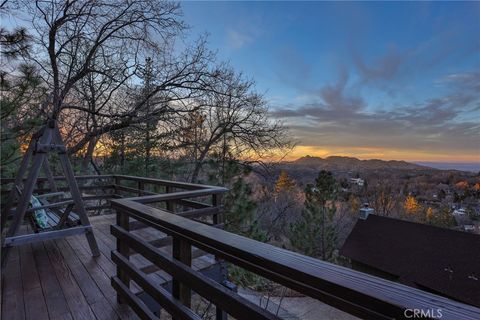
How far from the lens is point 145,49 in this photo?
675 centimetres

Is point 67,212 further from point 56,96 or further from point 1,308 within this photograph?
point 56,96

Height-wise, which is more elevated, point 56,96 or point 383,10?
point 383,10

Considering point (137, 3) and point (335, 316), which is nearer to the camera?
point (137, 3)

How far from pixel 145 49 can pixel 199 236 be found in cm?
652

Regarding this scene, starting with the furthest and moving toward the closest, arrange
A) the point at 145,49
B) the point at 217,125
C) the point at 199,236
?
the point at 217,125, the point at 145,49, the point at 199,236

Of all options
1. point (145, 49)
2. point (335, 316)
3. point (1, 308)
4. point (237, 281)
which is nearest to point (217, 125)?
point (145, 49)

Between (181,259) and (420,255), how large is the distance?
13.0 m

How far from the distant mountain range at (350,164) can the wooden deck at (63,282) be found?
10.5 metres

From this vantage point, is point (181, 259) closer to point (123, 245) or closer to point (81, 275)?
point (123, 245)

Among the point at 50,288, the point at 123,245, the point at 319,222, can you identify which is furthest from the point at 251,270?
the point at 319,222

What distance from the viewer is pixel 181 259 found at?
1.59 metres

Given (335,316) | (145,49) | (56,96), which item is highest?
(145,49)

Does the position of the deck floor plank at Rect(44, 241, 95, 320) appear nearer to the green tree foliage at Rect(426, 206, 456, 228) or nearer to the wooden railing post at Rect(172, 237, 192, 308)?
the wooden railing post at Rect(172, 237, 192, 308)

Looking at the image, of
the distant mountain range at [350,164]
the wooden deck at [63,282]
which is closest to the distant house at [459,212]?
the distant mountain range at [350,164]
